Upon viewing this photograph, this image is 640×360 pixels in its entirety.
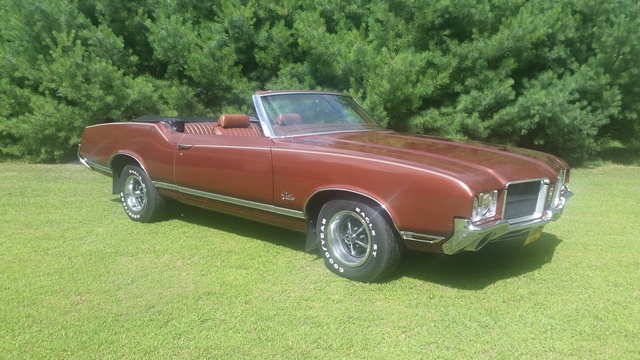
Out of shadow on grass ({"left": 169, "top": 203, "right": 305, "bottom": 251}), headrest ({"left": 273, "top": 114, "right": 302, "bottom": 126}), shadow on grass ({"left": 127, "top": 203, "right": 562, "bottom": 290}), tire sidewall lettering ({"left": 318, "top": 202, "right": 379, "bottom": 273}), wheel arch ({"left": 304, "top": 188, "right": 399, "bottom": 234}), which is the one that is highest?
headrest ({"left": 273, "top": 114, "right": 302, "bottom": 126})

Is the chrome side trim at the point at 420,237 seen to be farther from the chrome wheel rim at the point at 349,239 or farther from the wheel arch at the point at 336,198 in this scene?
the chrome wheel rim at the point at 349,239

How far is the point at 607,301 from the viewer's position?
3693mm

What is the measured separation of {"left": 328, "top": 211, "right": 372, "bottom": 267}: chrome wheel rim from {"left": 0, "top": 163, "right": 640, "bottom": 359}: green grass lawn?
0.18 meters

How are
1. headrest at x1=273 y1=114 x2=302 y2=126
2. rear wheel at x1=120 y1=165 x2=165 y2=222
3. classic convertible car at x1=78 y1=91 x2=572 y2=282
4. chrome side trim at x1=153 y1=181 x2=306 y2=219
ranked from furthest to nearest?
rear wheel at x1=120 y1=165 x2=165 y2=222, headrest at x1=273 y1=114 x2=302 y2=126, chrome side trim at x1=153 y1=181 x2=306 y2=219, classic convertible car at x1=78 y1=91 x2=572 y2=282

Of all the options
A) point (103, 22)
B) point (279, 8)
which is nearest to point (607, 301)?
point (279, 8)

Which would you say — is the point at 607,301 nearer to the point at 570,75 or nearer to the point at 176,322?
the point at 176,322

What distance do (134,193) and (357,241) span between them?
301 centimetres

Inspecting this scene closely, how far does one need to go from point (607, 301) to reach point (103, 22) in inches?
382

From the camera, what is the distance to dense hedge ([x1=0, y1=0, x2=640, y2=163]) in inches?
359

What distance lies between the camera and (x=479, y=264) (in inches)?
177

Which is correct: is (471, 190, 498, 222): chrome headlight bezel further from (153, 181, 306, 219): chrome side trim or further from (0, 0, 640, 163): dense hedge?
(0, 0, 640, 163): dense hedge

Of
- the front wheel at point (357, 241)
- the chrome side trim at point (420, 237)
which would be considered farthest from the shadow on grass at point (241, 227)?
the chrome side trim at point (420, 237)

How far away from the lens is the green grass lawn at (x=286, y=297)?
10.2ft

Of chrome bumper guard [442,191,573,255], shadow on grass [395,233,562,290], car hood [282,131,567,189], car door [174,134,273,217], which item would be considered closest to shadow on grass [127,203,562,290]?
shadow on grass [395,233,562,290]
